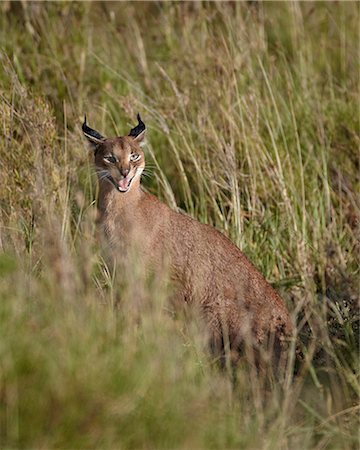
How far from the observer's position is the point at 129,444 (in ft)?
11.8

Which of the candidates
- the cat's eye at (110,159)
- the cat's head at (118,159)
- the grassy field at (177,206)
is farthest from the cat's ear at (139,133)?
the grassy field at (177,206)

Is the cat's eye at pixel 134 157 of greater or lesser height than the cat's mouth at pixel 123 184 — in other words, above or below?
above

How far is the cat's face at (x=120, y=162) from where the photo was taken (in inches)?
224

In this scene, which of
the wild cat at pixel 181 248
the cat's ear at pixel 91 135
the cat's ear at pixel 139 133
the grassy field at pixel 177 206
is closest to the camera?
the grassy field at pixel 177 206

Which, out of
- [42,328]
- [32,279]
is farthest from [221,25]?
[42,328]

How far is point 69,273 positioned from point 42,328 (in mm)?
228

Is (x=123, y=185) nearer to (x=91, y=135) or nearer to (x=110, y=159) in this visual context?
(x=110, y=159)

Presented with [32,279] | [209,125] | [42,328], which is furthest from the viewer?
[209,125]

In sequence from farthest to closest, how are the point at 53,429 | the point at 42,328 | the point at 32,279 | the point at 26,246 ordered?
the point at 26,246, the point at 32,279, the point at 42,328, the point at 53,429

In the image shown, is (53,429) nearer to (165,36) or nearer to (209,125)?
(209,125)

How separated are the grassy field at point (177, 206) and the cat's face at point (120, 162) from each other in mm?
223

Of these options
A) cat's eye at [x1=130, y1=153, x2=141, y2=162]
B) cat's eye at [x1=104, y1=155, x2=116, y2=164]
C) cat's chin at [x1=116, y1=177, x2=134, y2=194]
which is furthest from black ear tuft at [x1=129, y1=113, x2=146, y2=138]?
cat's chin at [x1=116, y1=177, x2=134, y2=194]

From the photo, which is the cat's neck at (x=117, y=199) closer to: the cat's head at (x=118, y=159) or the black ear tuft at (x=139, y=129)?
the cat's head at (x=118, y=159)

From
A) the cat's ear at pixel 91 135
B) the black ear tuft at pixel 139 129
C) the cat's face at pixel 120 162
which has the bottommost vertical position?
the cat's face at pixel 120 162
